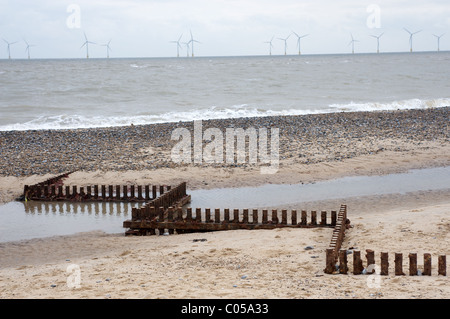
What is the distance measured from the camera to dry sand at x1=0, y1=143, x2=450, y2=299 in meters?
7.01

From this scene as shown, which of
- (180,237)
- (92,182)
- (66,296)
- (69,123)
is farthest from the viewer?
(69,123)

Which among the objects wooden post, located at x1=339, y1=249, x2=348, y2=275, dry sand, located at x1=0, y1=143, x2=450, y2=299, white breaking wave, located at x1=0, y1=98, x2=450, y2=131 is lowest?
dry sand, located at x1=0, y1=143, x2=450, y2=299

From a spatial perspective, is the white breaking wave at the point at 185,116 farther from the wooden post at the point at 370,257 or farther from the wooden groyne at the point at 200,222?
the wooden post at the point at 370,257

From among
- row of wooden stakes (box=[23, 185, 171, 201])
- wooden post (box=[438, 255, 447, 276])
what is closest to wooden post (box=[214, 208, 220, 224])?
row of wooden stakes (box=[23, 185, 171, 201])

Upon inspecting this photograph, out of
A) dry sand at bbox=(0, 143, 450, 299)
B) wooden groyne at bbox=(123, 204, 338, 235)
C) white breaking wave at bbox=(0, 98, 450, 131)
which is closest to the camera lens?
dry sand at bbox=(0, 143, 450, 299)

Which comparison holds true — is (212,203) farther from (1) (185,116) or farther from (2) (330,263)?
(1) (185,116)

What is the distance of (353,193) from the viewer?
1472cm

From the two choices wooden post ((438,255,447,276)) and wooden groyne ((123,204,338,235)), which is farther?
wooden groyne ((123,204,338,235))

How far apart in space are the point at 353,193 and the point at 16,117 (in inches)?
1000

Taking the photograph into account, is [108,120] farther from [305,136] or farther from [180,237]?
[180,237]

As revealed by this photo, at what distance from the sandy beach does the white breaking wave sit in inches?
328

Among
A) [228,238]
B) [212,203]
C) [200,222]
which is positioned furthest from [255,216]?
[212,203]

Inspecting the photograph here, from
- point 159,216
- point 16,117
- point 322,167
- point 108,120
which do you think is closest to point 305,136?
point 322,167

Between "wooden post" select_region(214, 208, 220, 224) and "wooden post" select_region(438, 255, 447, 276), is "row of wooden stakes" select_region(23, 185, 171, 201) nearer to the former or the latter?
"wooden post" select_region(214, 208, 220, 224)
